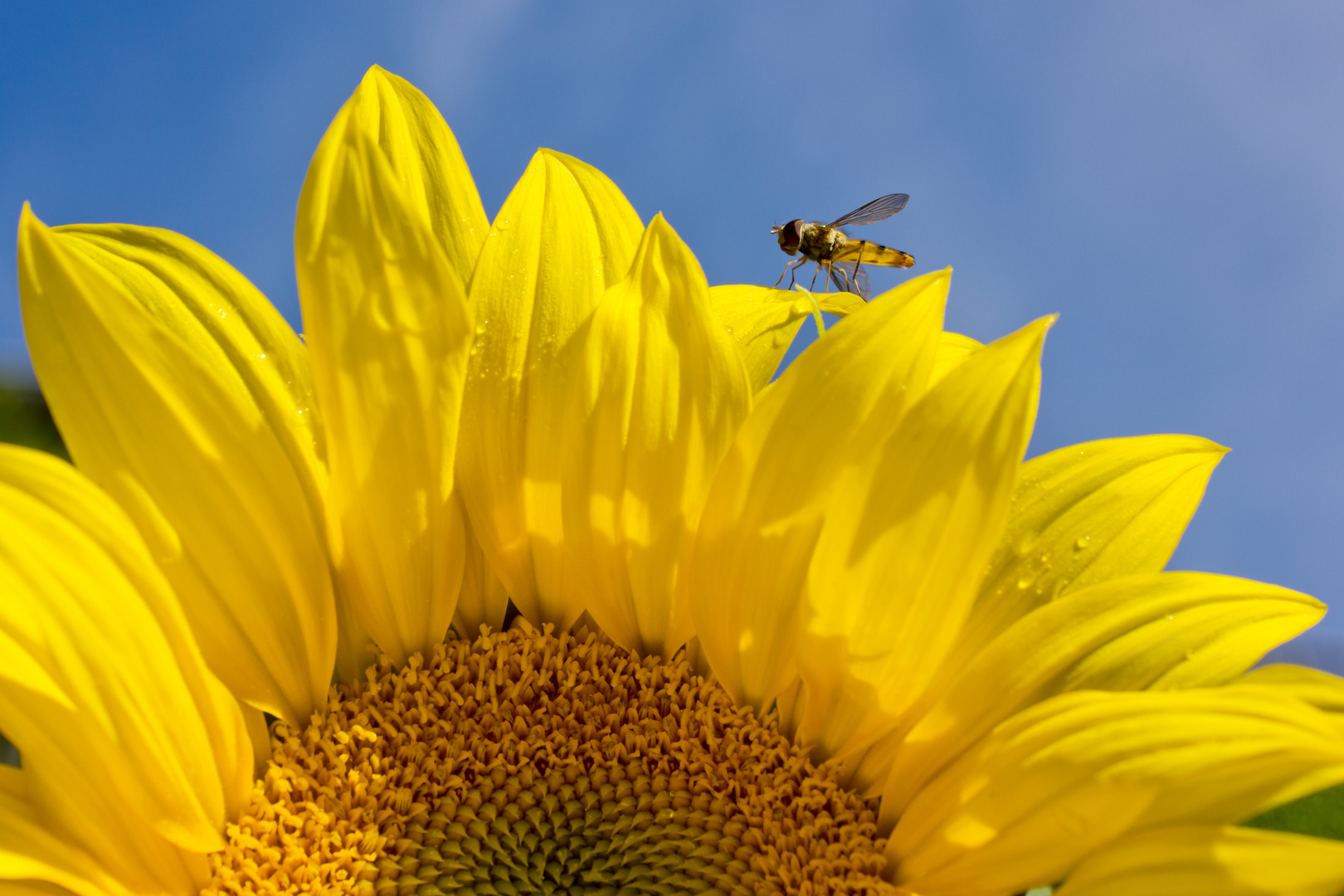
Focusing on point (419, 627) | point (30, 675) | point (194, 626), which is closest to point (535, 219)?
point (419, 627)

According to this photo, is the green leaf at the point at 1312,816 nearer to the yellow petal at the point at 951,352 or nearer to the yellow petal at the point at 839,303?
the yellow petal at the point at 951,352

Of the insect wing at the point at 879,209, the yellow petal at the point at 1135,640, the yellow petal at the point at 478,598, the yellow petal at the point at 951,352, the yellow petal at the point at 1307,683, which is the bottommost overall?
the yellow petal at the point at 1307,683

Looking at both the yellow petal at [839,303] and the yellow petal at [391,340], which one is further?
the yellow petal at [839,303]

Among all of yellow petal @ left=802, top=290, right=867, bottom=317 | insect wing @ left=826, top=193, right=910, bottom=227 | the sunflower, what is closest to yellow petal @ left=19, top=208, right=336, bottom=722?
the sunflower

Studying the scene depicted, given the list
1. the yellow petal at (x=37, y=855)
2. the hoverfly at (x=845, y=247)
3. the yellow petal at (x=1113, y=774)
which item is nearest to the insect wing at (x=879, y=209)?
the hoverfly at (x=845, y=247)

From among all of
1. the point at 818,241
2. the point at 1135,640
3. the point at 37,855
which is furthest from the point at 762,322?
the point at 818,241

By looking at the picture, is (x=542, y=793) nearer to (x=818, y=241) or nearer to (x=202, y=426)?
(x=202, y=426)
